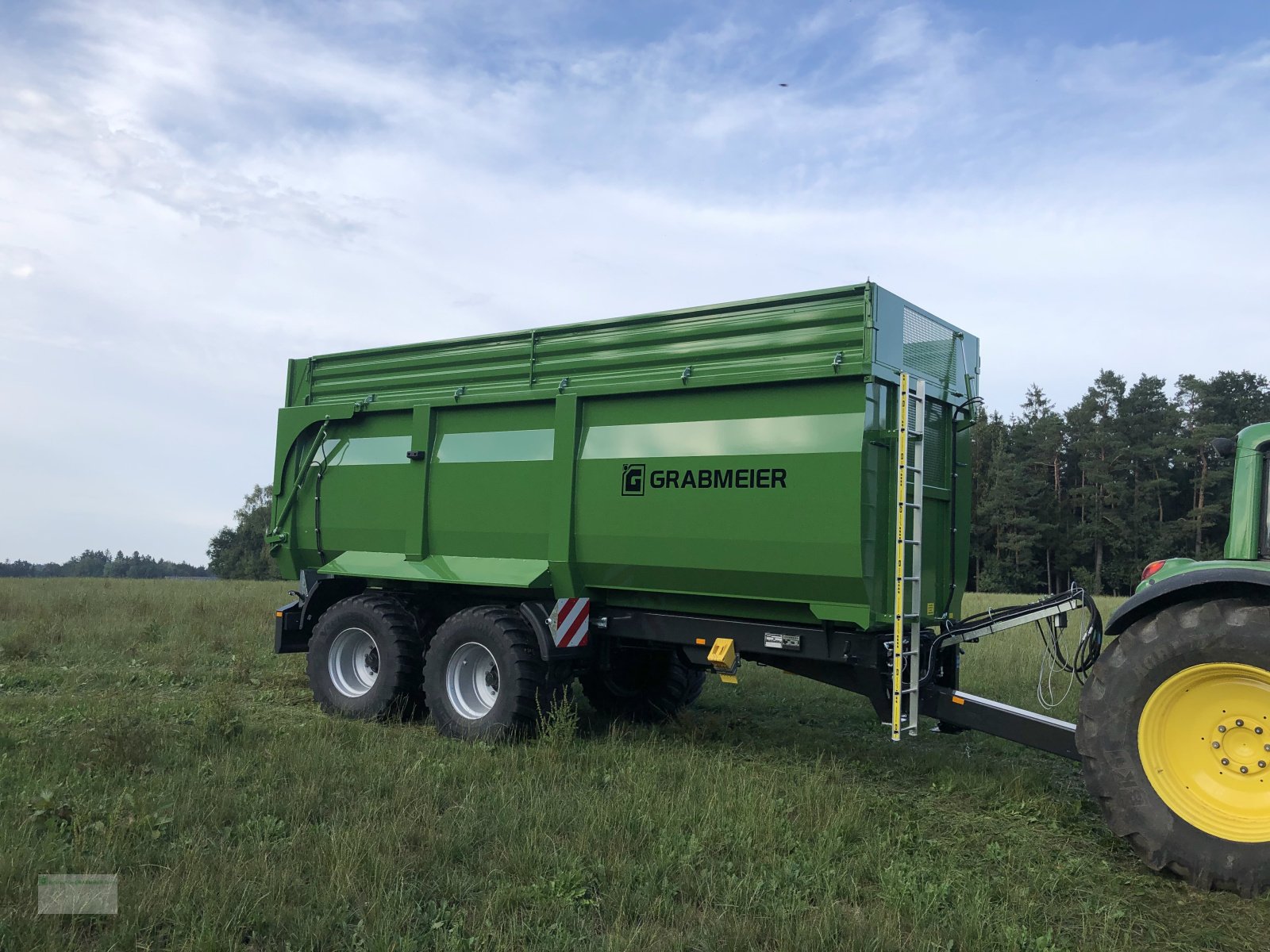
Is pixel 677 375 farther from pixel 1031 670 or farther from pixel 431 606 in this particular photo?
pixel 1031 670

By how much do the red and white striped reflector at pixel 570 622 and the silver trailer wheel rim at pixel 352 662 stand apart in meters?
2.30

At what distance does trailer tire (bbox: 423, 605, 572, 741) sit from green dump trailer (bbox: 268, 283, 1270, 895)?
21 millimetres

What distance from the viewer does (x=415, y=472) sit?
858 cm

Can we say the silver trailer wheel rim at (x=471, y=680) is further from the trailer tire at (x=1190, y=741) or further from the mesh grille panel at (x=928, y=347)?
the trailer tire at (x=1190, y=741)

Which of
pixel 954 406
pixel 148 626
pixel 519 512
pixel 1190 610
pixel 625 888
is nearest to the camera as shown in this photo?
pixel 625 888

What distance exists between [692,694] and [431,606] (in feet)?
8.78

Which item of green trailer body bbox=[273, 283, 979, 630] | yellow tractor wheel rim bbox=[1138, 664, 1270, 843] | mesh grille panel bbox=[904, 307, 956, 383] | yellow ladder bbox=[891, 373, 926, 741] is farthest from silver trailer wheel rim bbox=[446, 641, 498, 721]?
yellow tractor wheel rim bbox=[1138, 664, 1270, 843]

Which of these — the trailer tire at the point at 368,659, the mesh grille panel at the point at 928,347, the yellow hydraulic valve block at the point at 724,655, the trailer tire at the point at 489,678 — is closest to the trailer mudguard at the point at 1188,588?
the mesh grille panel at the point at 928,347

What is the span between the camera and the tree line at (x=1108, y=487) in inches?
1746

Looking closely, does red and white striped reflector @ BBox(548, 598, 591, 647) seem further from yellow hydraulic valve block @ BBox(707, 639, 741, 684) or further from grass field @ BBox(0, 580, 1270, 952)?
yellow hydraulic valve block @ BBox(707, 639, 741, 684)

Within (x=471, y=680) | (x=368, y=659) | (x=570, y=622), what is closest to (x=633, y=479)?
(x=570, y=622)

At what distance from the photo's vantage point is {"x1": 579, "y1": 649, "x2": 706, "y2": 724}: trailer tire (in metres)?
8.83

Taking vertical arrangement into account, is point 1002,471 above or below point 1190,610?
above

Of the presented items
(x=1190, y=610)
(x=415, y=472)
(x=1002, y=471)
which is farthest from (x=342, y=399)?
(x=1002, y=471)
